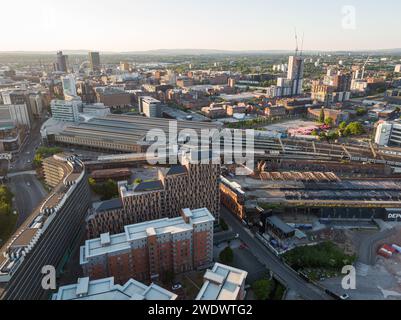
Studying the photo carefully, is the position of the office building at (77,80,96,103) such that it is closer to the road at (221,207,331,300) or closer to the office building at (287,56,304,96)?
the office building at (287,56,304,96)

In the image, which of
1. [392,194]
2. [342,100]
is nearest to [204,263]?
[392,194]

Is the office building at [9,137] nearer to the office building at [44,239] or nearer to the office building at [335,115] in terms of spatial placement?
the office building at [44,239]

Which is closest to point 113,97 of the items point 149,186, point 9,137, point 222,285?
point 9,137

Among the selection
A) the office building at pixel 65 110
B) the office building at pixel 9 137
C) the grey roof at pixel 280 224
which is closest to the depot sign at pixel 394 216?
the grey roof at pixel 280 224

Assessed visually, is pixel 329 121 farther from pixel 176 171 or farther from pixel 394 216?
pixel 176 171

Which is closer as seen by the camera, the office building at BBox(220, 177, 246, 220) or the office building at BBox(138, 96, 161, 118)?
the office building at BBox(220, 177, 246, 220)

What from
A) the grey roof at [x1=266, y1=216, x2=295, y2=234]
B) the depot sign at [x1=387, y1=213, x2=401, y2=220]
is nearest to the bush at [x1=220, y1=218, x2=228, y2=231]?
the grey roof at [x1=266, y1=216, x2=295, y2=234]
